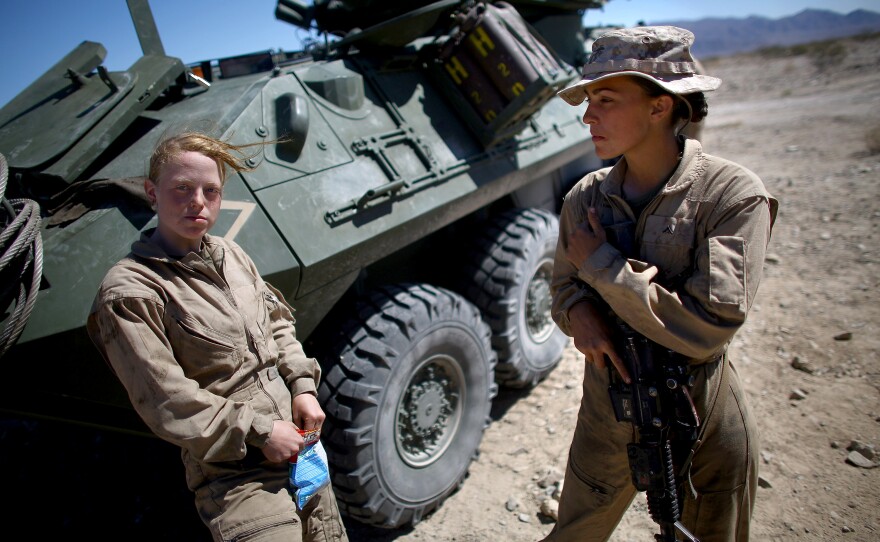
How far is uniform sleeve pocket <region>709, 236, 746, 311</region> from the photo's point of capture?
57.7 inches

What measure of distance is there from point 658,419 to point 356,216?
59.8 inches

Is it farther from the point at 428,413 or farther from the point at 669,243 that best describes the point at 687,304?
the point at 428,413

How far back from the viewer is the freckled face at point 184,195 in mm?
1618

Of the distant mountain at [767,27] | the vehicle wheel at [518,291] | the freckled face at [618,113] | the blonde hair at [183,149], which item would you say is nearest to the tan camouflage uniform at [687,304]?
the freckled face at [618,113]

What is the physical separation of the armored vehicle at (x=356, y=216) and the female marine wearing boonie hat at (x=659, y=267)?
101 centimetres

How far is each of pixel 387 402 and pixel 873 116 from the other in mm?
12008

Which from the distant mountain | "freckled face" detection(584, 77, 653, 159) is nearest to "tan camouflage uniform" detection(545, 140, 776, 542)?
"freckled face" detection(584, 77, 653, 159)

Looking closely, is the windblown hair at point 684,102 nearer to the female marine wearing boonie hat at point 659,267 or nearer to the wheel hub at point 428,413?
the female marine wearing boonie hat at point 659,267

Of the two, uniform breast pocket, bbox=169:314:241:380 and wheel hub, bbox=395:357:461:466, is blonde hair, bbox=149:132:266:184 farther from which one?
wheel hub, bbox=395:357:461:466

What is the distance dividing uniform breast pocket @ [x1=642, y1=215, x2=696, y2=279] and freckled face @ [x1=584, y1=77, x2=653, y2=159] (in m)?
0.22

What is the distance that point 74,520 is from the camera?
3.22 metres

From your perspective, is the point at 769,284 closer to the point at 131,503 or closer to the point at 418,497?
the point at 418,497

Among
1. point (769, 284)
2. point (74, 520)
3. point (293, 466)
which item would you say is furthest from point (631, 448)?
point (769, 284)

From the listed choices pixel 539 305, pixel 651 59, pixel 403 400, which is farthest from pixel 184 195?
pixel 539 305
